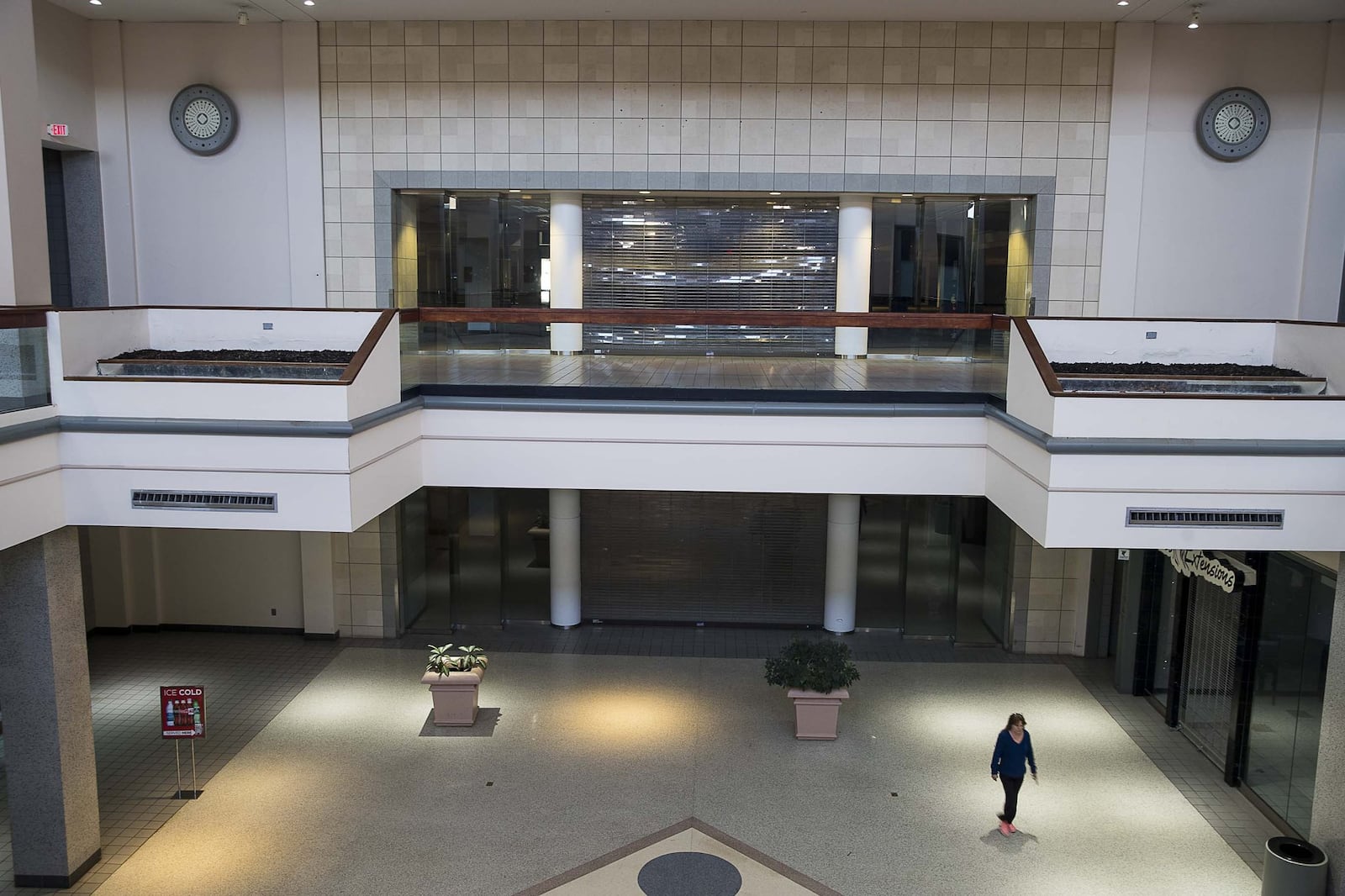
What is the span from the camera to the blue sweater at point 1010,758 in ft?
26.8

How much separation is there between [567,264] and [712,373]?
143 inches

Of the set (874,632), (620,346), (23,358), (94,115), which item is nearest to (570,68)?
(620,346)

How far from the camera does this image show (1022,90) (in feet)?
38.7

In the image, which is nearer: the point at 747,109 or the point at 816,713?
the point at 816,713

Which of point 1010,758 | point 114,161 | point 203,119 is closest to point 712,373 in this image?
point 1010,758

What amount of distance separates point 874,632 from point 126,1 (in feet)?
38.5

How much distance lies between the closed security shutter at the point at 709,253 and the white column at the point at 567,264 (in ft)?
0.37

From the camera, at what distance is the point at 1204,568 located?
32.1 ft

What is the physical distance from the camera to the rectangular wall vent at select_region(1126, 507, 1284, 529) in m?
7.52

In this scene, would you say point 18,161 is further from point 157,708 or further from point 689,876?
point 689,876

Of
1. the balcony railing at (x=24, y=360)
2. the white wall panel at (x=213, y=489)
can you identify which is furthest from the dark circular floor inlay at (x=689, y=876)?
the balcony railing at (x=24, y=360)

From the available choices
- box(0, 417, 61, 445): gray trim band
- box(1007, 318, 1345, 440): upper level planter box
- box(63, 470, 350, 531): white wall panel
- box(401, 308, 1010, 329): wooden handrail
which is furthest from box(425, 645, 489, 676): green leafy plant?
box(1007, 318, 1345, 440): upper level planter box

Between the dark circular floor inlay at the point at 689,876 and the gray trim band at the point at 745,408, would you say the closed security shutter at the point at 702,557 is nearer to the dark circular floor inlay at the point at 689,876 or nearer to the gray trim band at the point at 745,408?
the gray trim band at the point at 745,408

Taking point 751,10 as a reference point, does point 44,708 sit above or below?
below
